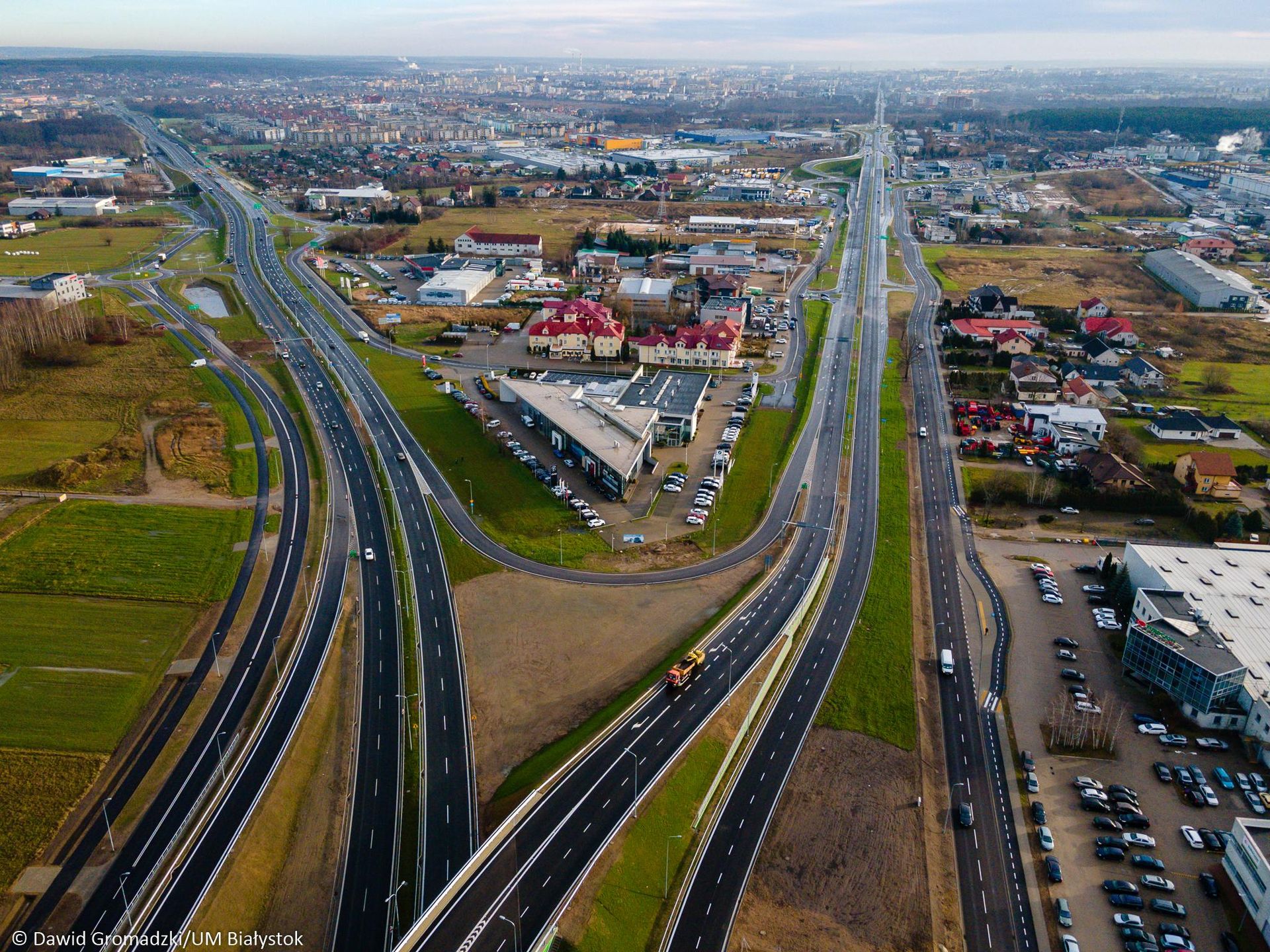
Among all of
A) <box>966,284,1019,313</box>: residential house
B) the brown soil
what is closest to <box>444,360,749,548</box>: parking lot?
the brown soil

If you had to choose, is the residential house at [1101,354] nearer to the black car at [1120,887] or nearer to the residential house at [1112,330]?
the residential house at [1112,330]

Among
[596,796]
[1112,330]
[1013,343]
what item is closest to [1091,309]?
[1112,330]

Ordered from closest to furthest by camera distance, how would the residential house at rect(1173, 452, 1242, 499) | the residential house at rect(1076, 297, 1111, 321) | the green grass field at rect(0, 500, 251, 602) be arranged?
the green grass field at rect(0, 500, 251, 602)
the residential house at rect(1173, 452, 1242, 499)
the residential house at rect(1076, 297, 1111, 321)

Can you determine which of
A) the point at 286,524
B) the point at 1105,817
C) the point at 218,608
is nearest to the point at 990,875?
the point at 1105,817

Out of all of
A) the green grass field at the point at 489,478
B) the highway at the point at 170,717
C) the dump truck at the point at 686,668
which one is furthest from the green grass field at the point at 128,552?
the dump truck at the point at 686,668

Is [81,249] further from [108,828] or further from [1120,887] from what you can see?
[1120,887]

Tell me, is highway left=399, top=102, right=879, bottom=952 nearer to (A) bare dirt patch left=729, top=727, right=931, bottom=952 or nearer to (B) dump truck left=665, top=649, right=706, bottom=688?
(B) dump truck left=665, top=649, right=706, bottom=688
